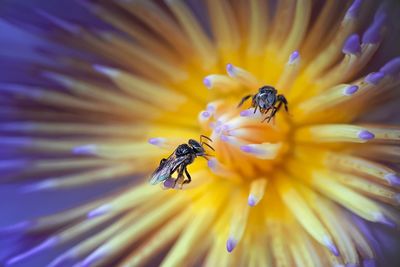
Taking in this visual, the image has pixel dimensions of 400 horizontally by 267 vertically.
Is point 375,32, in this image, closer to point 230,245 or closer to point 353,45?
point 353,45

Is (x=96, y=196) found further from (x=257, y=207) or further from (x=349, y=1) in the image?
(x=349, y=1)

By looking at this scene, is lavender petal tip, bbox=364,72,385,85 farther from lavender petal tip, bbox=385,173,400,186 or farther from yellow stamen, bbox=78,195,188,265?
yellow stamen, bbox=78,195,188,265

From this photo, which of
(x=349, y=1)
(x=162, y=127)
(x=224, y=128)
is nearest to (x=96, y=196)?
(x=162, y=127)

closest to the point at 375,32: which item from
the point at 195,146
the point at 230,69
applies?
the point at 230,69

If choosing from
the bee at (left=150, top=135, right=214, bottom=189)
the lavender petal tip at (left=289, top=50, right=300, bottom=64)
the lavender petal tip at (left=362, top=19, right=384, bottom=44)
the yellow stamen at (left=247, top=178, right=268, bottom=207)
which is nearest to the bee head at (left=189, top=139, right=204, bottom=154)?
the bee at (left=150, top=135, right=214, bottom=189)

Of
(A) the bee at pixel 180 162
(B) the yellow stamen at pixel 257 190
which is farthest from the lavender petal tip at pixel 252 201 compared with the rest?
(A) the bee at pixel 180 162

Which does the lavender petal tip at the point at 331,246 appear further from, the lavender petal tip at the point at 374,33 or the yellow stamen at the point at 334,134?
the lavender petal tip at the point at 374,33
